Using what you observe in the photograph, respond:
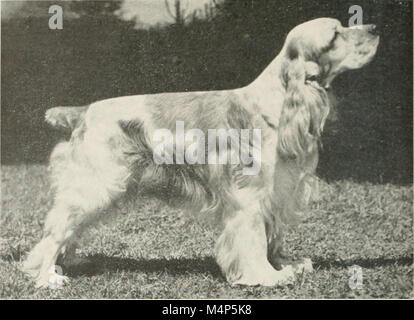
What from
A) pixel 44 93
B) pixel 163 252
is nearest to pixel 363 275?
pixel 163 252

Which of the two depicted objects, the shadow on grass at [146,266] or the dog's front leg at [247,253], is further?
the shadow on grass at [146,266]

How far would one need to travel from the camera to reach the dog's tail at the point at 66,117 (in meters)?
4.09

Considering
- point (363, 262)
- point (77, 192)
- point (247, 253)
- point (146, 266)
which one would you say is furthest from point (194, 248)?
point (363, 262)

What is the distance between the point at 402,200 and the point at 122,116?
2.26m

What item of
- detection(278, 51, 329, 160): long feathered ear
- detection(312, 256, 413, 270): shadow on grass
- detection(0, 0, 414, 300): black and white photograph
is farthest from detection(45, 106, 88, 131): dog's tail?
detection(312, 256, 413, 270): shadow on grass

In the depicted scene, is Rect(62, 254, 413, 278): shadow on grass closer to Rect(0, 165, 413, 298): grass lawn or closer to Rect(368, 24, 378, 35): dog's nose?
Rect(0, 165, 413, 298): grass lawn

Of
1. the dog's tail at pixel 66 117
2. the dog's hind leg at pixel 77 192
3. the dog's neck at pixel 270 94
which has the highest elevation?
the dog's neck at pixel 270 94

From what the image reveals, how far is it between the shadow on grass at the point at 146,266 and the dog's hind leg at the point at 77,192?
215mm

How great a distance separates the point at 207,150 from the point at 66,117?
1078 millimetres

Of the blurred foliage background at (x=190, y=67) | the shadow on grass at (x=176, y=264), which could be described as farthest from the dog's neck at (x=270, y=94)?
the shadow on grass at (x=176, y=264)

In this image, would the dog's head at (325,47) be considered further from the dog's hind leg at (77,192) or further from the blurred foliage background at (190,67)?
the dog's hind leg at (77,192)

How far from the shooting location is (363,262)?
414 cm

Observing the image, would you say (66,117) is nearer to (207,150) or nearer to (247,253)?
(207,150)

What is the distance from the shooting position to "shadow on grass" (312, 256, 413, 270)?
411 centimetres
